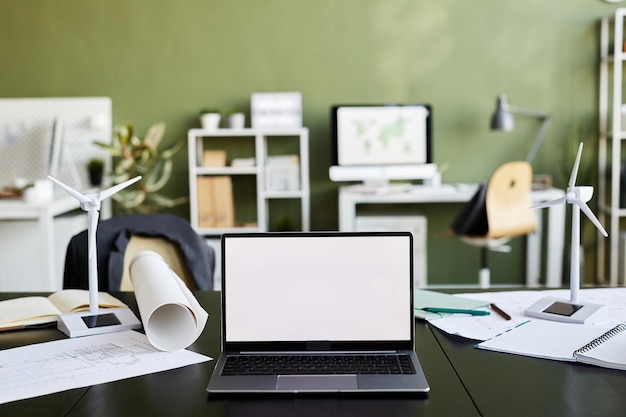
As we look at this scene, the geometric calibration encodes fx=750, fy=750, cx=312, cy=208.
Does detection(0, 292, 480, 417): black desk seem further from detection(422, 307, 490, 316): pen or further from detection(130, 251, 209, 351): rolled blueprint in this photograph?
detection(422, 307, 490, 316): pen

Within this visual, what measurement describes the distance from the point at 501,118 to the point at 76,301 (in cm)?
342

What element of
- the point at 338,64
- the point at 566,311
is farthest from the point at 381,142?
the point at 566,311

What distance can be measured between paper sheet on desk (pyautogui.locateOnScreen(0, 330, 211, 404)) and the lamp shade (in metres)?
3.49

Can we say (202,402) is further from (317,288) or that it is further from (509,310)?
(509,310)

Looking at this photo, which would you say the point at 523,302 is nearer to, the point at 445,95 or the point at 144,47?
the point at 445,95

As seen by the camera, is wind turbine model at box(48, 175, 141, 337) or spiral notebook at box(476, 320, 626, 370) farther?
wind turbine model at box(48, 175, 141, 337)

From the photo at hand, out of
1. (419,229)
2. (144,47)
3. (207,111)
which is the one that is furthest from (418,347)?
(144,47)

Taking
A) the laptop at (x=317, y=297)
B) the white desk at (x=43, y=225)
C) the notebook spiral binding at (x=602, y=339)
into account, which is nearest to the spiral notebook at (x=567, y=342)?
the notebook spiral binding at (x=602, y=339)

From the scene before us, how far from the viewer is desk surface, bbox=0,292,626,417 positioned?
3.84 ft

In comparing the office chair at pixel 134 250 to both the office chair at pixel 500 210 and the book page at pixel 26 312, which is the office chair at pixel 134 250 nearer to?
the book page at pixel 26 312

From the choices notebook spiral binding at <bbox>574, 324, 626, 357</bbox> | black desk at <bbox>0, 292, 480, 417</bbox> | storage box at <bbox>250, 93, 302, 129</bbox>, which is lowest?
black desk at <bbox>0, 292, 480, 417</bbox>

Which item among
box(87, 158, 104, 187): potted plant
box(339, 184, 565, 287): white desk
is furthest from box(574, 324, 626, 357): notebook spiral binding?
box(87, 158, 104, 187): potted plant

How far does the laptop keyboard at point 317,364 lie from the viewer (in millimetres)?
1318

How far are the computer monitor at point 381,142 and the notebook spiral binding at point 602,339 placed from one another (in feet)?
10.6
